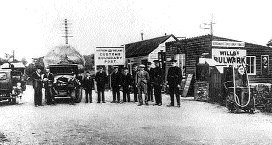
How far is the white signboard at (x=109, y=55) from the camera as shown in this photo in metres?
25.9

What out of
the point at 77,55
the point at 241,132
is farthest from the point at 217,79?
the point at 77,55

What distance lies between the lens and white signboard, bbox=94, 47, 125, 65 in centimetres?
2592

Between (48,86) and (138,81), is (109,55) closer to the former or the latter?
(48,86)

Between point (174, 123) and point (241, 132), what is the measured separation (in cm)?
203

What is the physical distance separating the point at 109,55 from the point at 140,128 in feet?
58.3

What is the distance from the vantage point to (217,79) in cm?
1552

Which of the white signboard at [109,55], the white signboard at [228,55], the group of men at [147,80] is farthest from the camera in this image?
the white signboard at [109,55]

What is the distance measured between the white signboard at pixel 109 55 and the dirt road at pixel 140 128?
13764 mm

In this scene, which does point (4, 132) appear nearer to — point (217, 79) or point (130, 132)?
point (130, 132)

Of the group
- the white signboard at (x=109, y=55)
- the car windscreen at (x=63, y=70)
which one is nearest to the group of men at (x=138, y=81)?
the car windscreen at (x=63, y=70)

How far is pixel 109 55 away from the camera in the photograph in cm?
2642

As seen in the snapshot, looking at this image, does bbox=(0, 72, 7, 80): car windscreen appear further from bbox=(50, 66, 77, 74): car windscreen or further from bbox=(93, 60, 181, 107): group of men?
bbox=(93, 60, 181, 107): group of men

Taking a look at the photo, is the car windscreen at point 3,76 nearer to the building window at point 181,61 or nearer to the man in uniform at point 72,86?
the man in uniform at point 72,86

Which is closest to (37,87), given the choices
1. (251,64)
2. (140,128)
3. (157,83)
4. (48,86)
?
(48,86)
